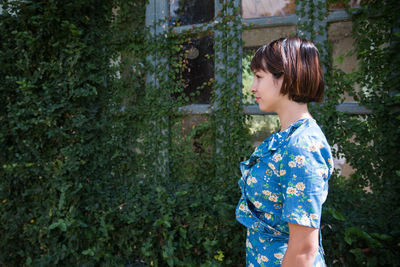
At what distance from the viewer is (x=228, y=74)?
2369mm

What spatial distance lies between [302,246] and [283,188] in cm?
21

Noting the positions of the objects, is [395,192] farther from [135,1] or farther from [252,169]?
[135,1]

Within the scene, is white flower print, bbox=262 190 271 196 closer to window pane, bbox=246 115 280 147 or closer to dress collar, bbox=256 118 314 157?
dress collar, bbox=256 118 314 157

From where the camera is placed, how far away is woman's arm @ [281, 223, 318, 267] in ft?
3.14

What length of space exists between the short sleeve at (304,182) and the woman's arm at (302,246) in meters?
0.03

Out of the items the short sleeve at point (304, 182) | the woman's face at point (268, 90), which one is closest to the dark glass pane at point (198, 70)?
the woman's face at point (268, 90)

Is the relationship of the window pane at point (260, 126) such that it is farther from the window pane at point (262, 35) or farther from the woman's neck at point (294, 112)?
the woman's neck at point (294, 112)

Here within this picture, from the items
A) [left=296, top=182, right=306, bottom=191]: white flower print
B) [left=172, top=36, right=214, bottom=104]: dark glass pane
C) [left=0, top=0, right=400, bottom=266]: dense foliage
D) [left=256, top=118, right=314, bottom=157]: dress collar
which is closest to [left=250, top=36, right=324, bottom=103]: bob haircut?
[left=256, top=118, right=314, bottom=157]: dress collar

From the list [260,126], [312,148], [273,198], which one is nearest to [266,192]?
[273,198]

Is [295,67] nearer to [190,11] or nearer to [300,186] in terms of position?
[300,186]

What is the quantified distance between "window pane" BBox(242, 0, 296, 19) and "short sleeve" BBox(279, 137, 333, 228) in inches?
65.0

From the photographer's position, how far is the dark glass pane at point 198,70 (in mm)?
2502

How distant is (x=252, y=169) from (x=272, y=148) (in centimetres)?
14

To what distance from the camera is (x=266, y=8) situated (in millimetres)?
2314
